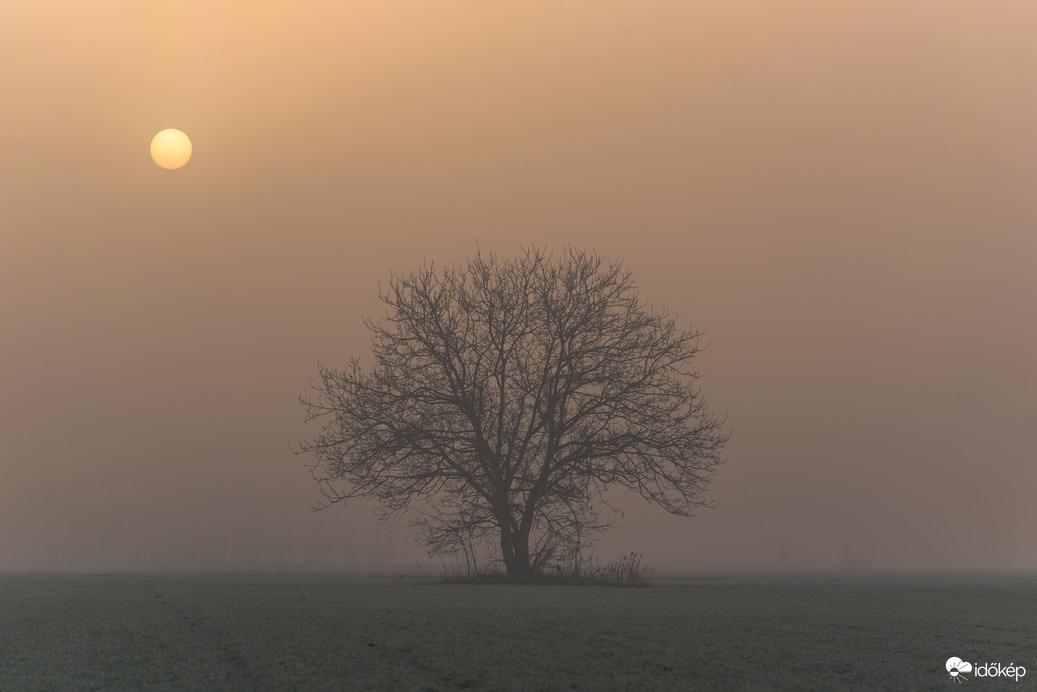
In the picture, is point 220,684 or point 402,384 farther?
→ point 402,384

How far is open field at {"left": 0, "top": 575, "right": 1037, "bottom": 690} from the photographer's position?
675 centimetres

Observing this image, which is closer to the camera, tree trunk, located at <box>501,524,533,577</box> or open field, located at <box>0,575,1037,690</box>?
open field, located at <box>0,575,1037,690</box>

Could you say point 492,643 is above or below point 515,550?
below

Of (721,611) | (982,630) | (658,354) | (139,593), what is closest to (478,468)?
(658,354)

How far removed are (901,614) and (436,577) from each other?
10.8m

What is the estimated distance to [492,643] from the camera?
26.0 feet

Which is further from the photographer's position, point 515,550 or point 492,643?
point 515,550

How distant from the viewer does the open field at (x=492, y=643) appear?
22.2 feet

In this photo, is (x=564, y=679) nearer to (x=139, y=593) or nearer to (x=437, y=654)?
(x=437, y=654)

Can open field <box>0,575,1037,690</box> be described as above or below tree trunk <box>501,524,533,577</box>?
below

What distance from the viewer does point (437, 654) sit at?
24.5 feet

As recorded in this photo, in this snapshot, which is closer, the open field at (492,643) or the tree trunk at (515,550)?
the open field at (492,643)

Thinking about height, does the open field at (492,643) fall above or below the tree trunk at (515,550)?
below

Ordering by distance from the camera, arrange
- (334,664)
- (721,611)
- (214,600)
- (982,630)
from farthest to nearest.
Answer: (214,600) → (721,611) → (982,630) → (334,664)
